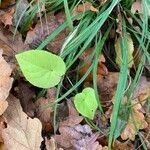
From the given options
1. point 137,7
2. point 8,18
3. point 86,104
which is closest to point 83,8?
point 137,7

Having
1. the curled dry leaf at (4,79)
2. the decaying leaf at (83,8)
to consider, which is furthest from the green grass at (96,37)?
the curled dry leaf at (4,79)

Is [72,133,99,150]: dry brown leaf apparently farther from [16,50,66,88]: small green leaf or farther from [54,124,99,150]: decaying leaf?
[16,50,66,88]: small green leaf

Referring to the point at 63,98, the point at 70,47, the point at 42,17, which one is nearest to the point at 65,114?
the point at 63,98

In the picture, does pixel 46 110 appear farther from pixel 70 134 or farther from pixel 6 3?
pixel 6 3

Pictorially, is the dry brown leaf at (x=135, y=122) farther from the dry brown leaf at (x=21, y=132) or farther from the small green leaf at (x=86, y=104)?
the dry brown leaf at (x=21, y=132)

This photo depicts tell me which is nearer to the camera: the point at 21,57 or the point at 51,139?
the point at 21,57

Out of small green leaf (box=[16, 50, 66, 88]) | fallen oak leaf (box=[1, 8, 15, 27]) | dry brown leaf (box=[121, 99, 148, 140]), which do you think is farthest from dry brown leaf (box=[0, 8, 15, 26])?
dry brown leaf (box=[121, 99, 148, 140])

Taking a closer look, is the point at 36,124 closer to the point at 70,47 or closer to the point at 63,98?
the point at 63,98
